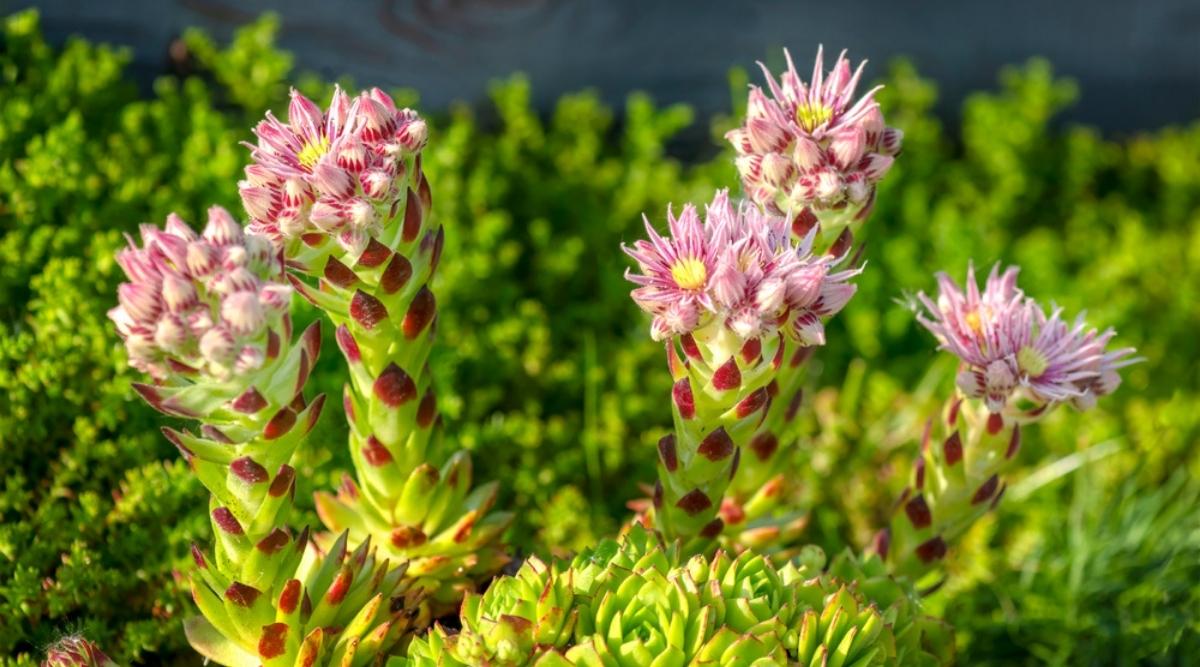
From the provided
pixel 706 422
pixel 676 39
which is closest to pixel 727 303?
pixel 706 422

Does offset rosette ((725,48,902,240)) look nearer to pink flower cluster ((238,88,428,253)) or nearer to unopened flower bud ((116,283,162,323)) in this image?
pink flower cluster ((238,88,428,253))

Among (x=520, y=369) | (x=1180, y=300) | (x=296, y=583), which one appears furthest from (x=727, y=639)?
(x=1180, y=300)

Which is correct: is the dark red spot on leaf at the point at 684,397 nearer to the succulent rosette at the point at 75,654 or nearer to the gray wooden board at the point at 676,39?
the succulent rosette at the point at 75,654

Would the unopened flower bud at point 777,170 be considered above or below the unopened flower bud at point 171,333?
above

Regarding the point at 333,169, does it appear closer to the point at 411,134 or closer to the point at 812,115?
the point at 411,134

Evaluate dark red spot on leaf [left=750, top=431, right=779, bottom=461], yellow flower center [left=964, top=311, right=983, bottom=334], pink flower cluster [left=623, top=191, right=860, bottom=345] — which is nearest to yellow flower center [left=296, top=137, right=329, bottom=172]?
pink flower cluster [left=623, top=191, right=860, bottom=345]

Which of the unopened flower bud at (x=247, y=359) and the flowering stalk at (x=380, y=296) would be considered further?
the flowering stalk at (x=380, y=296)

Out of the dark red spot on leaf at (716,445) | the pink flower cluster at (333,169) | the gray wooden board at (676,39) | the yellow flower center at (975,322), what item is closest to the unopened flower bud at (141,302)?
the pink flower cluster at (333,169)

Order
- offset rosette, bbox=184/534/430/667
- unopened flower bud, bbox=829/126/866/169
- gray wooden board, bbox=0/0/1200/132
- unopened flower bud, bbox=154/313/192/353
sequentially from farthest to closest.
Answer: gray wooden board, bbox=0/0/1200/132
unopened flower bud, bbox=829/126/866/169
offset rosette, bbox=184/534/430/667
unopened flower bud, bbox=154/313/192/353
